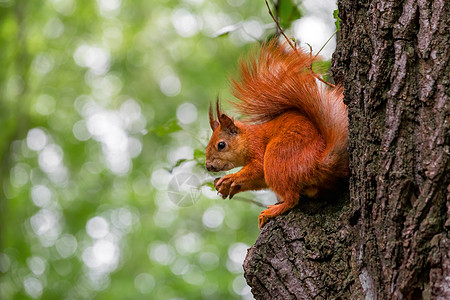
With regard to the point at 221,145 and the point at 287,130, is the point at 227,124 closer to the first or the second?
the point at 221,145

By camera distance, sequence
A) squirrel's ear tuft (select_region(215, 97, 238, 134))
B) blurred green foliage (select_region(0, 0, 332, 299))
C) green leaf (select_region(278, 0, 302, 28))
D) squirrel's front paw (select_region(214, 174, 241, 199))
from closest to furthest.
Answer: squirrel's front paw (select_region(214, 174, 241, 199))
squirrel's ear tuft (select_region(215, 97, 238, 134))
green leaf (select_region(278, 0, 302, 28))
blurred green foliage (select_region(0, 0, 332, 299))

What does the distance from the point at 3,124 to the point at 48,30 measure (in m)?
1.72

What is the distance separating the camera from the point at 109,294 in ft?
24.8

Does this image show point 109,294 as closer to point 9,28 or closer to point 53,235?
point 53,235

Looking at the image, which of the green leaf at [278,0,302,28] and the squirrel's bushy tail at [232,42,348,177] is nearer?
the squirrel's bushy tail at [232,42,348,177]

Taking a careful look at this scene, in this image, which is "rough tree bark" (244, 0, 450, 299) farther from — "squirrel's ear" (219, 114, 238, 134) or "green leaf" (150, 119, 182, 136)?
"green leaf" (150, 119, 182, 136)

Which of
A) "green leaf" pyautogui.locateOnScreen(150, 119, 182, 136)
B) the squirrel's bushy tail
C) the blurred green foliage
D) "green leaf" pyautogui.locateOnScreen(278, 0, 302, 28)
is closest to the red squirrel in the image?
the squirrel's bushy tail

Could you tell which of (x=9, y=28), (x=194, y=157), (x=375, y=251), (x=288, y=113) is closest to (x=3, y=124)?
(x=9, y=28)

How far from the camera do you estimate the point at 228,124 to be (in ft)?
6.82

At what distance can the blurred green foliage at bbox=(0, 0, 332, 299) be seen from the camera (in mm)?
7883

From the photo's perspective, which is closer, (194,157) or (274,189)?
(274,189)

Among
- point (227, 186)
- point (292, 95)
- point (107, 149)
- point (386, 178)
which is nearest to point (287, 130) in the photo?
point (292, 95)

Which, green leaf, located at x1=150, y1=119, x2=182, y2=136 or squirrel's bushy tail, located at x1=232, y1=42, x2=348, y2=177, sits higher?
squirrel's bushy tail, located at x1=232, y1=42, x2=348, y2=177

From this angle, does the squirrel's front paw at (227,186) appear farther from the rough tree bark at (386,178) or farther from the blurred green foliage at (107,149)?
the blurred green foliage at (107,149)
